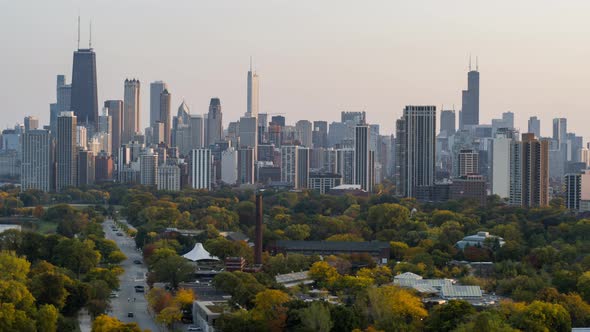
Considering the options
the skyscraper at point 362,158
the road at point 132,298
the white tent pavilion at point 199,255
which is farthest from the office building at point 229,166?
the white tent pavilion at point 199,255

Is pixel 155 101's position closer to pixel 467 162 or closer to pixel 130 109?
pixel 130 109

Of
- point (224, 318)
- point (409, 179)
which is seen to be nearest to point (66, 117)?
point (409, 179)

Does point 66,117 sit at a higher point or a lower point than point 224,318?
higher

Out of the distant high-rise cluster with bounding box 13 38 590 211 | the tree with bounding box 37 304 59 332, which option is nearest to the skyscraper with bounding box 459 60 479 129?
the distant high-rise cluster with bounding box 13 38 590 211

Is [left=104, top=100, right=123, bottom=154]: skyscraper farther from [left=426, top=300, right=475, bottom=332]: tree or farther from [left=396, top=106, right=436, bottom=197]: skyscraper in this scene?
[left=426, top=300, right=475, bottom=332]: tree

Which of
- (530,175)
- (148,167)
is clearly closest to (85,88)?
(148,167)

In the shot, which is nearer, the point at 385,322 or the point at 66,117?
the point at 385,322

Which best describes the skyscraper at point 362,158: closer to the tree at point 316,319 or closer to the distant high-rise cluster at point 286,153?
the distant high-rise cluster at point 286,153

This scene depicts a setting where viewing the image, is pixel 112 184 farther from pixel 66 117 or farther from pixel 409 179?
pixel 409 179
